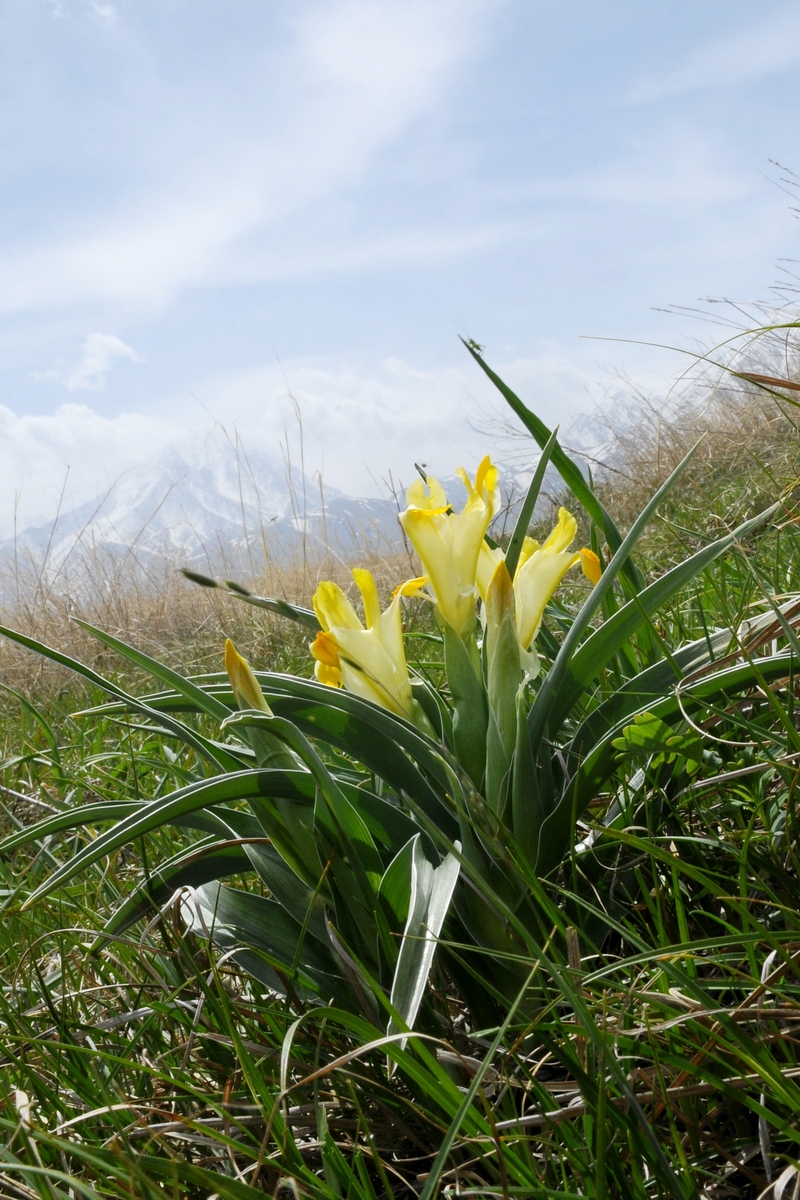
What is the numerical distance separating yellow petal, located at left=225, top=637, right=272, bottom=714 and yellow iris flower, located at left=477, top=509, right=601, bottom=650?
247mm

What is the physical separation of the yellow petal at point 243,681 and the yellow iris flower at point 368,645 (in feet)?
0.37

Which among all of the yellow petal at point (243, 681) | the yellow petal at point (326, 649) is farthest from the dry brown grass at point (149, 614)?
the yellow petal at point (243, 681)

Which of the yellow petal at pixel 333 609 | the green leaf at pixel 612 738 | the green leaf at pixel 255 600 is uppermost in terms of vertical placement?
the green leaf at pixel 255 600

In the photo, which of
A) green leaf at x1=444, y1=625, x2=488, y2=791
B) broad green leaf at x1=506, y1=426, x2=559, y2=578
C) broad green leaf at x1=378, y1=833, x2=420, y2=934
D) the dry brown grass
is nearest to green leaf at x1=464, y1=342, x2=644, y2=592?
broad green leaf at x1=506, y1=426, x2=559, y2=578

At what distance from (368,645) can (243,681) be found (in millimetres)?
156

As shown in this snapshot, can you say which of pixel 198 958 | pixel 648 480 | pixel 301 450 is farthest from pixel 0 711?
pixel 648 480

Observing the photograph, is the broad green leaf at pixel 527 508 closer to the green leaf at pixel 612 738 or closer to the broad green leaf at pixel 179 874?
the green leaf at pixel 612 738

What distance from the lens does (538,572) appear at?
83 centimetres

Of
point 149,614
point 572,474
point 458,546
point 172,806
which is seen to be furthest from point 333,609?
point 149,614

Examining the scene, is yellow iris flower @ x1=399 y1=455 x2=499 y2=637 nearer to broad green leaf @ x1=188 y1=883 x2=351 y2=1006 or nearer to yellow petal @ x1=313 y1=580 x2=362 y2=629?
yellow petal @ x1=313 y1=580 x2=362 y2=629

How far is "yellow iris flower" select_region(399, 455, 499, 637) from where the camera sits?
81 centimetres

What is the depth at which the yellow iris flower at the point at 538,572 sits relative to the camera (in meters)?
0.83

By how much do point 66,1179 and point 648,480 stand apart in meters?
5.04

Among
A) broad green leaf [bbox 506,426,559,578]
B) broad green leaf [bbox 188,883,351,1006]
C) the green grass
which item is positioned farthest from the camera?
broad green leaf [bbox 506,426,559,578]
